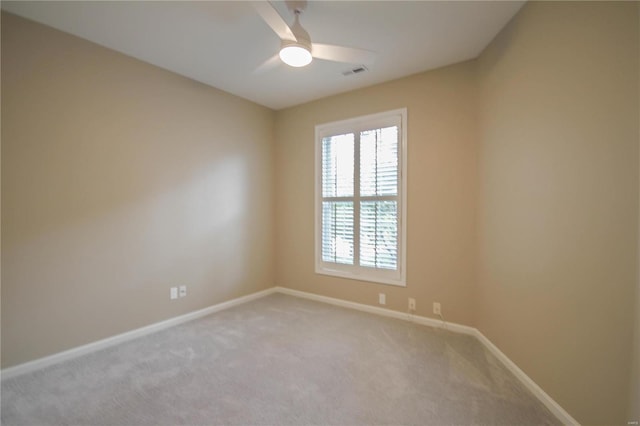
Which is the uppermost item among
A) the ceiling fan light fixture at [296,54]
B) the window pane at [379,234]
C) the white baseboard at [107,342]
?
the ceiling fan light fixture at [296,54]

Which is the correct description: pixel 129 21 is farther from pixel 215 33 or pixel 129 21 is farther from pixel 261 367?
pixel 261 367

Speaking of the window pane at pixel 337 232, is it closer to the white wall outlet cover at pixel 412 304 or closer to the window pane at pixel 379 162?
the window pane at pixel 379 162

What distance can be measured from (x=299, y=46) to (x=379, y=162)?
1.81 m

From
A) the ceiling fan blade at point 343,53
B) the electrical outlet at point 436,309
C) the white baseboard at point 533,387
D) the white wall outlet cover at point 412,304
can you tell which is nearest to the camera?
the white baseboard at point 533,387


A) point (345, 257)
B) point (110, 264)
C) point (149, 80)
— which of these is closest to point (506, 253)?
point (345, 257)

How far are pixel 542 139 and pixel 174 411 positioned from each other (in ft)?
9.79

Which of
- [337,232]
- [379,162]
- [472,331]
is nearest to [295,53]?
[379,162]

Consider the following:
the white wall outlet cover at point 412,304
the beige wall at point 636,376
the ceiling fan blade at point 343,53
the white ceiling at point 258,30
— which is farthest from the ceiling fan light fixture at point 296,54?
the white wall outlet cover at point 412,304

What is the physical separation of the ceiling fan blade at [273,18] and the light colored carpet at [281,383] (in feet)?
7.88

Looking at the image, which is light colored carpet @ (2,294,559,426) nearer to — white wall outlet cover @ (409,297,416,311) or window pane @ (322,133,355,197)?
white wall outlet cover @ (409,297,416,311)

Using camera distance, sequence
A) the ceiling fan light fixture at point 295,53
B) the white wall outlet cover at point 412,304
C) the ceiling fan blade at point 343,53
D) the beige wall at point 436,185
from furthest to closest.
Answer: the white wall outlet cover at point 412,304, the beige wall at point 436,185, the ceiling fan blade at point 343,53, the ceiling fan light fixture at point 295,53

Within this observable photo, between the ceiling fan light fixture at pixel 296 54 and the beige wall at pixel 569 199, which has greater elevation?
the ceiling fan light fixture at pixel 296 54

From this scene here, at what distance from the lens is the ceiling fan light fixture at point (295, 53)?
1.80m

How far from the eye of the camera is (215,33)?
234 cm
